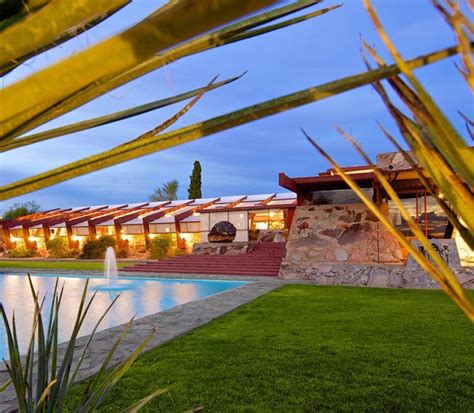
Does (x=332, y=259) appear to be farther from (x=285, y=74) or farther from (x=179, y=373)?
(x=285, y=74)

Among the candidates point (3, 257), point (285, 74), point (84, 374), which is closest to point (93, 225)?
point (3, 257)

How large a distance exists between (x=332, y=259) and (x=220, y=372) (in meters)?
11.9

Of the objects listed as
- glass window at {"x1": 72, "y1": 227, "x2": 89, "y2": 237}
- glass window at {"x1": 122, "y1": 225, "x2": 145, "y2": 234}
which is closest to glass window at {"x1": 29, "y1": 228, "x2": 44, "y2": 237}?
glass window at {"x1": 72, "y1": 227, "x2": 89, "y2": 237}

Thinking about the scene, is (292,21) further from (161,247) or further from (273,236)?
(161,247)

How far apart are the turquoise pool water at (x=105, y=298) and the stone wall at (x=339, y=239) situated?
3003 mm

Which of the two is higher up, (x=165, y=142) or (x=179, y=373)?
(x=165, y=142)

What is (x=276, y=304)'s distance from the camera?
9766 mm

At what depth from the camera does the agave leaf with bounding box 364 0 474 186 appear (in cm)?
52

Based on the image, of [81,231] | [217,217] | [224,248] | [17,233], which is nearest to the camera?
[224,248]

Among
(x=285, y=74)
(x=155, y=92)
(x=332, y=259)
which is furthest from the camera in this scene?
(x=332, y=259)

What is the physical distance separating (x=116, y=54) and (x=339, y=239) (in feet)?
54.7

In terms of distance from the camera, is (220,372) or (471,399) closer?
(471,399)

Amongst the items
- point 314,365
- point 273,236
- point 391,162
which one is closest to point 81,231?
point 273,236

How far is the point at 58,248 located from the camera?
34500 millimetres
